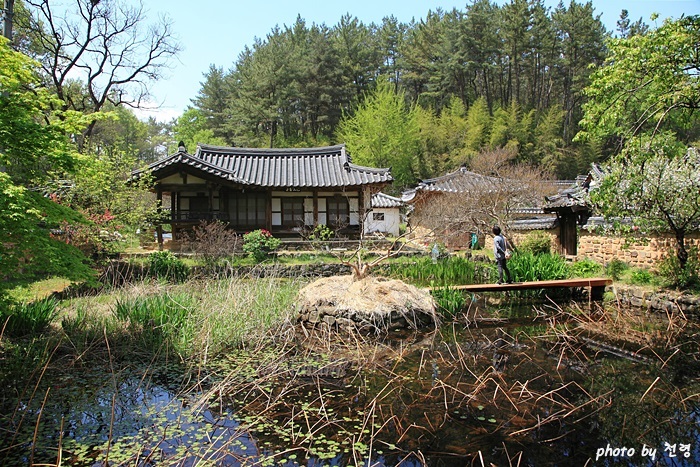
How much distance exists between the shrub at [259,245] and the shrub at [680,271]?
1132 cm

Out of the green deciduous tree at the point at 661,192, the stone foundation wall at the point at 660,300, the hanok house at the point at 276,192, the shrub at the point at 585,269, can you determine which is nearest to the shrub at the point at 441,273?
the shrub at the point at 585,269

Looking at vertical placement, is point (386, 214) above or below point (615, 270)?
above

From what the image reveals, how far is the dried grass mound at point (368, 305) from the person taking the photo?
809 centimetres

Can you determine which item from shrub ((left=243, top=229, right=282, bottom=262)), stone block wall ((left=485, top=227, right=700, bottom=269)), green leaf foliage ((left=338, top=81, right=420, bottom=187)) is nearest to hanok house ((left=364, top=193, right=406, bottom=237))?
green leaf foliage ((left=338, top=81, right=420, bottom=187))

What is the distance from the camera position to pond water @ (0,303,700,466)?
4.06m

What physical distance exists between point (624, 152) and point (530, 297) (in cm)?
477

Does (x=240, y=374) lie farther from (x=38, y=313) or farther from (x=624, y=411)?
(x=624, y=411)

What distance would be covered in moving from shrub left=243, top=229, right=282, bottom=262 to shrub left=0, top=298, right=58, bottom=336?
334 inches

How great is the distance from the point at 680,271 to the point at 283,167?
16.2 meters

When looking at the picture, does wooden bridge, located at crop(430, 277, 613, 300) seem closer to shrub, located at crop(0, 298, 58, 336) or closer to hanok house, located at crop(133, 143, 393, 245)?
shrub, located at crop(0, 298, 58, 336)

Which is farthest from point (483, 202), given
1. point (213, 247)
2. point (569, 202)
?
point (213, 247)

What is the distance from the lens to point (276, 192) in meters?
20.7

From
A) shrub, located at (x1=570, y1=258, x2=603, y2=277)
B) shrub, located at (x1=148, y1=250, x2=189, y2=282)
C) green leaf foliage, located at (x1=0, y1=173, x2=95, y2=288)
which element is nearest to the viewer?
green leaf foliage, located at (x1=0, y1=173, x2=95, y2=288)

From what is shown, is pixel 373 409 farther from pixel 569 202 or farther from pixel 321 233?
pixel 321 233
